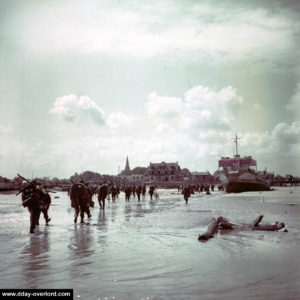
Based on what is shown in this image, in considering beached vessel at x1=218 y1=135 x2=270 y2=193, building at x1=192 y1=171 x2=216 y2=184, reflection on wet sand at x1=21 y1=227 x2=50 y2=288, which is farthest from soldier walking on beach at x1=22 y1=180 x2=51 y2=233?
building at x1=192 y1=171 x2=216 y2=184

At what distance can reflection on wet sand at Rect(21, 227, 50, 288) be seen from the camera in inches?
203

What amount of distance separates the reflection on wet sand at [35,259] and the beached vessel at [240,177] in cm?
4988

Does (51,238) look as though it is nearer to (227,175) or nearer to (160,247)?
(160,247)

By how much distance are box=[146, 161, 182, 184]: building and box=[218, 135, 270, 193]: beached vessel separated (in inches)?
2346

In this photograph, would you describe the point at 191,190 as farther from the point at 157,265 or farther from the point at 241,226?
the point at 157,265

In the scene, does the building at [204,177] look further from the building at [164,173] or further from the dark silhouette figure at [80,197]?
the dark silhouette figure at [80,197]

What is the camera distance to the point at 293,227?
1091 cm

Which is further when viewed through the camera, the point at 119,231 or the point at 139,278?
the point at 119,231

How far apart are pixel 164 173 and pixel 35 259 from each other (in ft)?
436

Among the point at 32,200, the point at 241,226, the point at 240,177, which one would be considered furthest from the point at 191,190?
the point at 32,200

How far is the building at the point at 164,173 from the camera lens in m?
138

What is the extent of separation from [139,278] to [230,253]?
8.42 feet

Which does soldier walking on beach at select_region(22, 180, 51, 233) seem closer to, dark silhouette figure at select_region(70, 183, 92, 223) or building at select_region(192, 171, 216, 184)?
dark silhouette figure at select_region(70, 183, 92, 223)

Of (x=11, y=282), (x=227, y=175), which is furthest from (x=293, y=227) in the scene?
(x=227, y=175)
